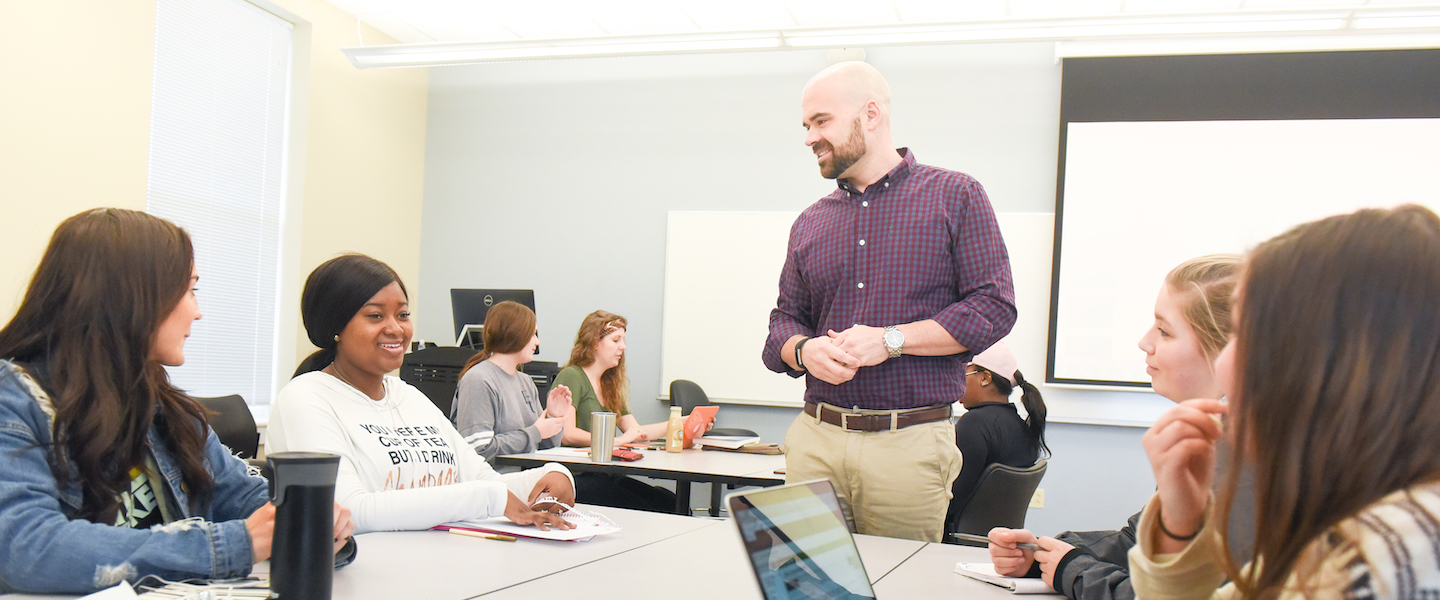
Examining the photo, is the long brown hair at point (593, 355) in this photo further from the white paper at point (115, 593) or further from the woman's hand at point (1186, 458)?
the woman's hand at point (1186, 458)

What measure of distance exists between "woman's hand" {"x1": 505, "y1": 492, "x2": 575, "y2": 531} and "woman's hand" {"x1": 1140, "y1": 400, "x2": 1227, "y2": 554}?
1.06m

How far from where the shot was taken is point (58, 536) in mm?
1067

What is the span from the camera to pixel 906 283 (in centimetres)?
191

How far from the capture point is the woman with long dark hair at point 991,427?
2.73 meters

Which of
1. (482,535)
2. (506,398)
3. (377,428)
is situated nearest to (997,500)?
(482,535)

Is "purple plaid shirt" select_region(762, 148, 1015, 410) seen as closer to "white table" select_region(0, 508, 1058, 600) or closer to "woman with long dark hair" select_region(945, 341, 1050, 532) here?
"white table" select_region(0, 508, 1058, 600)

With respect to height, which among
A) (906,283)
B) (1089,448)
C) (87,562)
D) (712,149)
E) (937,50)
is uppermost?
(937,50)

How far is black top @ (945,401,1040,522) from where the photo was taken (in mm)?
2725

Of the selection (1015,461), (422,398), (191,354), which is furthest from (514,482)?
(191,354)

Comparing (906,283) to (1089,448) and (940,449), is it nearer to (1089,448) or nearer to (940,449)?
(940,449)

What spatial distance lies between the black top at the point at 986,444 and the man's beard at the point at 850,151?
1.11 meters

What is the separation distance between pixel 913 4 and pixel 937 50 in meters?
0.49

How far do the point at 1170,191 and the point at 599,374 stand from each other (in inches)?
120

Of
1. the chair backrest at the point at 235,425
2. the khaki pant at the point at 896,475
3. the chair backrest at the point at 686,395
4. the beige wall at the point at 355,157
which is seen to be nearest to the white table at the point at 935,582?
the khaki pant at the point at 896,475
